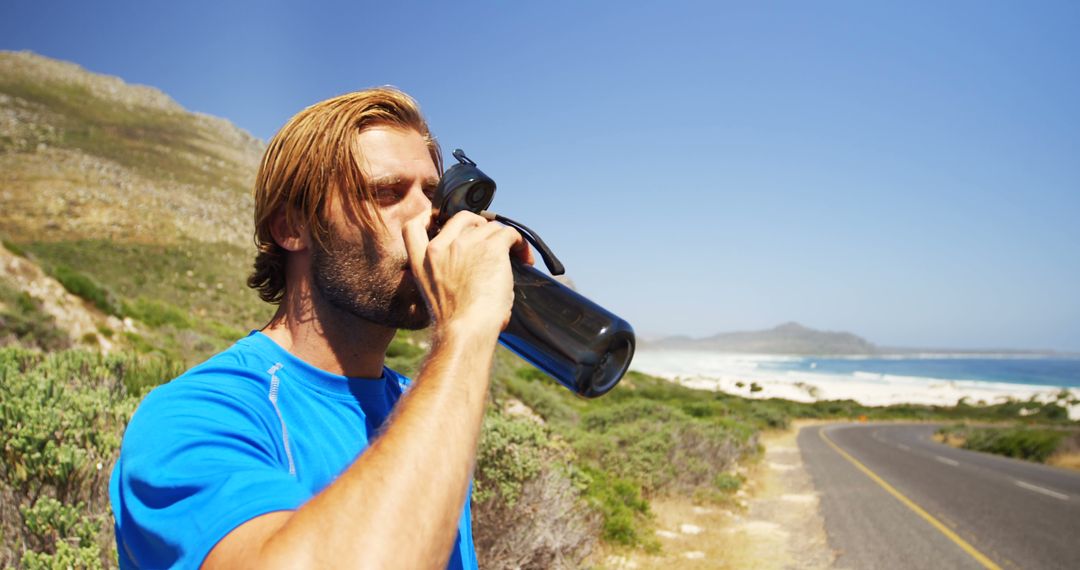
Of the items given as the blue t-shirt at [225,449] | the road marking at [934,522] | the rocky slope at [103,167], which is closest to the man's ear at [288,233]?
the blue t-shirt at [225,449]

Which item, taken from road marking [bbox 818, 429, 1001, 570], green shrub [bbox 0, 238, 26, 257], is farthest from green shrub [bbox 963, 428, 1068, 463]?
green shrub [bbox 0, 238, 26, 257]

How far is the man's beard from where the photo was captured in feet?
4.27

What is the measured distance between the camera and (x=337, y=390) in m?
1.36

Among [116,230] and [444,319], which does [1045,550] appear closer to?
[444,319]

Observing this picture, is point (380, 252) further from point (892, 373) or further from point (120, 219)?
point (892, 373)

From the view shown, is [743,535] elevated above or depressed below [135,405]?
below

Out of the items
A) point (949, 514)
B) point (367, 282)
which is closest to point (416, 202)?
point (367, 282)

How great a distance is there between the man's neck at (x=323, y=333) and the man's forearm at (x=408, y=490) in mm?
523

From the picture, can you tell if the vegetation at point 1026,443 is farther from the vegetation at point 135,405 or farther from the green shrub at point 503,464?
the green shrub at point 503,464

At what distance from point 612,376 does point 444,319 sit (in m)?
0.39

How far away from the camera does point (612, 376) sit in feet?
3.95

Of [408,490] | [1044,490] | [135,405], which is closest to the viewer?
[408,490]

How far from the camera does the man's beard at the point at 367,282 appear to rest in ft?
4.27

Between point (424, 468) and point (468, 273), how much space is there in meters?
0.34
